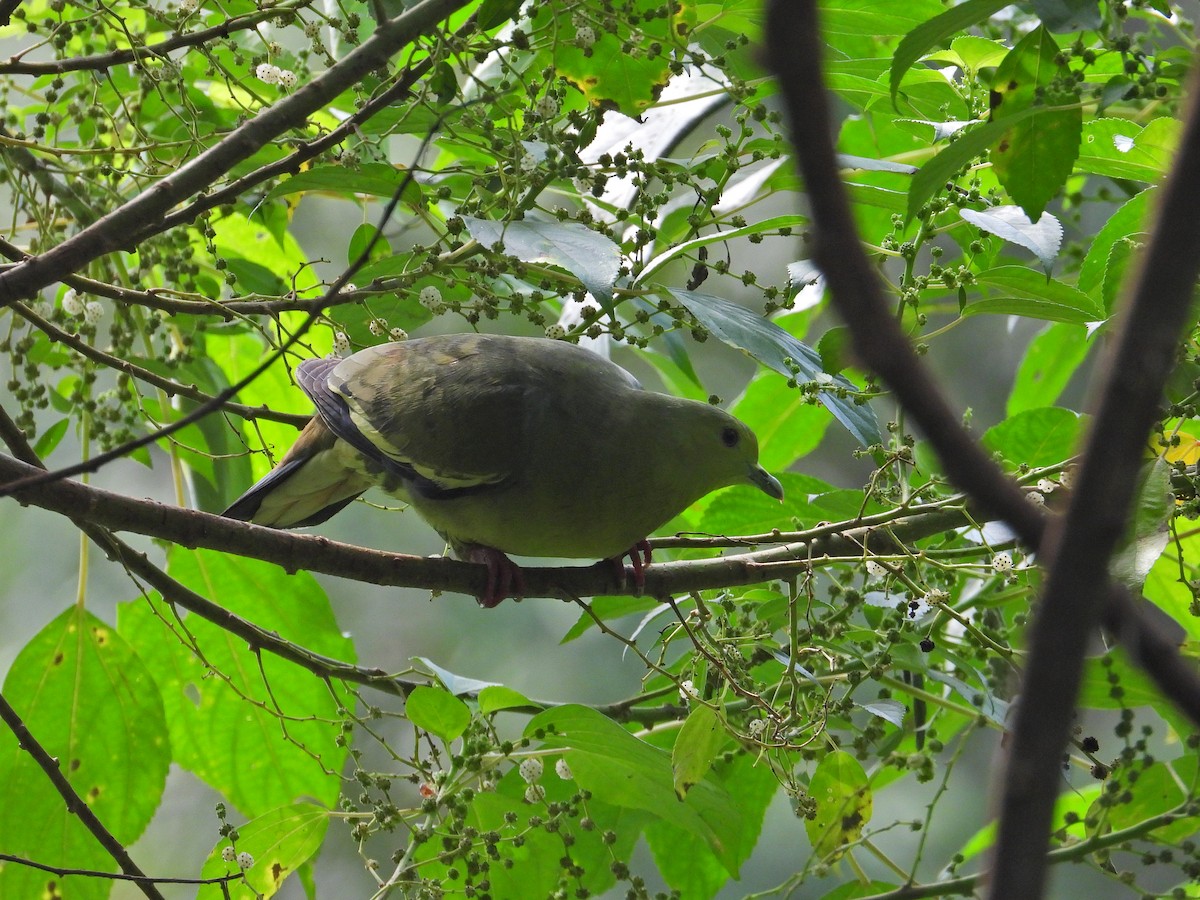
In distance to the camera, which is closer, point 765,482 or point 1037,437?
point 1037,437

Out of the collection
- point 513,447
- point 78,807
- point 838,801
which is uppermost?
point 513,447

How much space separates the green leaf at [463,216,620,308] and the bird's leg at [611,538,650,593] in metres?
0.65

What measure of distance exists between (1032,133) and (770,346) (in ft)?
1.67

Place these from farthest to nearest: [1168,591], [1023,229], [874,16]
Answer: [1168,591], [874,16], [1023,229]

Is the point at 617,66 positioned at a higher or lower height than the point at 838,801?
higher

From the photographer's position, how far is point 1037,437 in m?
2.20

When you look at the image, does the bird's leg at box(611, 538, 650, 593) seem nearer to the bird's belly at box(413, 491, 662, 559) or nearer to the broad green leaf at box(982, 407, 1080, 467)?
the bird's belly at box(413, 491, 662, 559)

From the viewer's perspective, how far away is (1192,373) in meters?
1.88

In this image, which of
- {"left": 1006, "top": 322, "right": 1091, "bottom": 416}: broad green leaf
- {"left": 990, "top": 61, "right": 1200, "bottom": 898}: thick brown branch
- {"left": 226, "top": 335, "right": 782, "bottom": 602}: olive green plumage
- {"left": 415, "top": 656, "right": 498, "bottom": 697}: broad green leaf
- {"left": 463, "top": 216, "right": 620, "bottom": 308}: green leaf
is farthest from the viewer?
{"left": 1006, "top": 322, "right": 1091, "bottom": 416}: broad green leaf

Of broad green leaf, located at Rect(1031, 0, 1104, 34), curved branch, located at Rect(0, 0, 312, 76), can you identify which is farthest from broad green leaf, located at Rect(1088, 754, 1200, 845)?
curved branch, located at Rect(0, 0, 312, 76)

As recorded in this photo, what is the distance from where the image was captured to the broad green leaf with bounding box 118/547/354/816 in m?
2.56

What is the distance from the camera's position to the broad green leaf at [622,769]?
1957 millimetres

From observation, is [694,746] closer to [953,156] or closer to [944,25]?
[953,156]

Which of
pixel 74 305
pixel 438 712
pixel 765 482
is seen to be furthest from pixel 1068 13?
pixel 74 305
